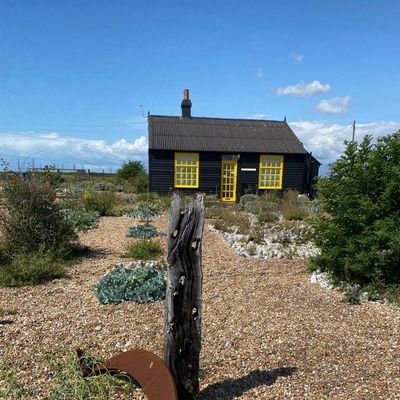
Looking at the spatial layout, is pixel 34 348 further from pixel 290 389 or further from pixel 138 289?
pixel 290 389

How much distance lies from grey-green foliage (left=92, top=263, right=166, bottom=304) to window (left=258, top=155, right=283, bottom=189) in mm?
13850

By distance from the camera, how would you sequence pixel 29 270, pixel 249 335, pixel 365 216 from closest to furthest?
1. pixel 249 335
2. pixel 365 216
3. pixel 29 270

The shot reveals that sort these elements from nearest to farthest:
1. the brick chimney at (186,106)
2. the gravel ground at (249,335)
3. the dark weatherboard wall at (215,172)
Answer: the gravel ground at (249,335), the dark weatherboard wall at (215,172), the brick chimney at (186,106)

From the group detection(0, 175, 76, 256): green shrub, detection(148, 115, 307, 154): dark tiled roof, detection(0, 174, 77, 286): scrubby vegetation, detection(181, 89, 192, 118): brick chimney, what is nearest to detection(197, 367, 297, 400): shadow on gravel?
detection(0, 174, 77, 286): scrubby vegetation

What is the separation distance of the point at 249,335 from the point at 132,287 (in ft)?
5.41

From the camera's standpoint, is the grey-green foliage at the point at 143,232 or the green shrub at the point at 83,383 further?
the grey-green foliage at the point at 143,232

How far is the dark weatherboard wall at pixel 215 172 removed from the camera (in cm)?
1705

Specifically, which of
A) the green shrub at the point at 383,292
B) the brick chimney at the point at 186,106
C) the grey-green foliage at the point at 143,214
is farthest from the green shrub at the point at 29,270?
the brick chimney at the point at 186,106

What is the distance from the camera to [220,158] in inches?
690

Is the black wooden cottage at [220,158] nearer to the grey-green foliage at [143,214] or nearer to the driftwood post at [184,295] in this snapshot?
the grey-green foliage at [143,214]

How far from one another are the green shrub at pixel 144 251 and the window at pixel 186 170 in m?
10.8

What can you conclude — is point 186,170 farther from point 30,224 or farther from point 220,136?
point 30,224

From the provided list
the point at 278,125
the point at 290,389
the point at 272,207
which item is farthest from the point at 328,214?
the point at 278,125

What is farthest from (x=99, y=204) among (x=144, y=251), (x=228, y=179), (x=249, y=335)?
(x=249, y=335)
